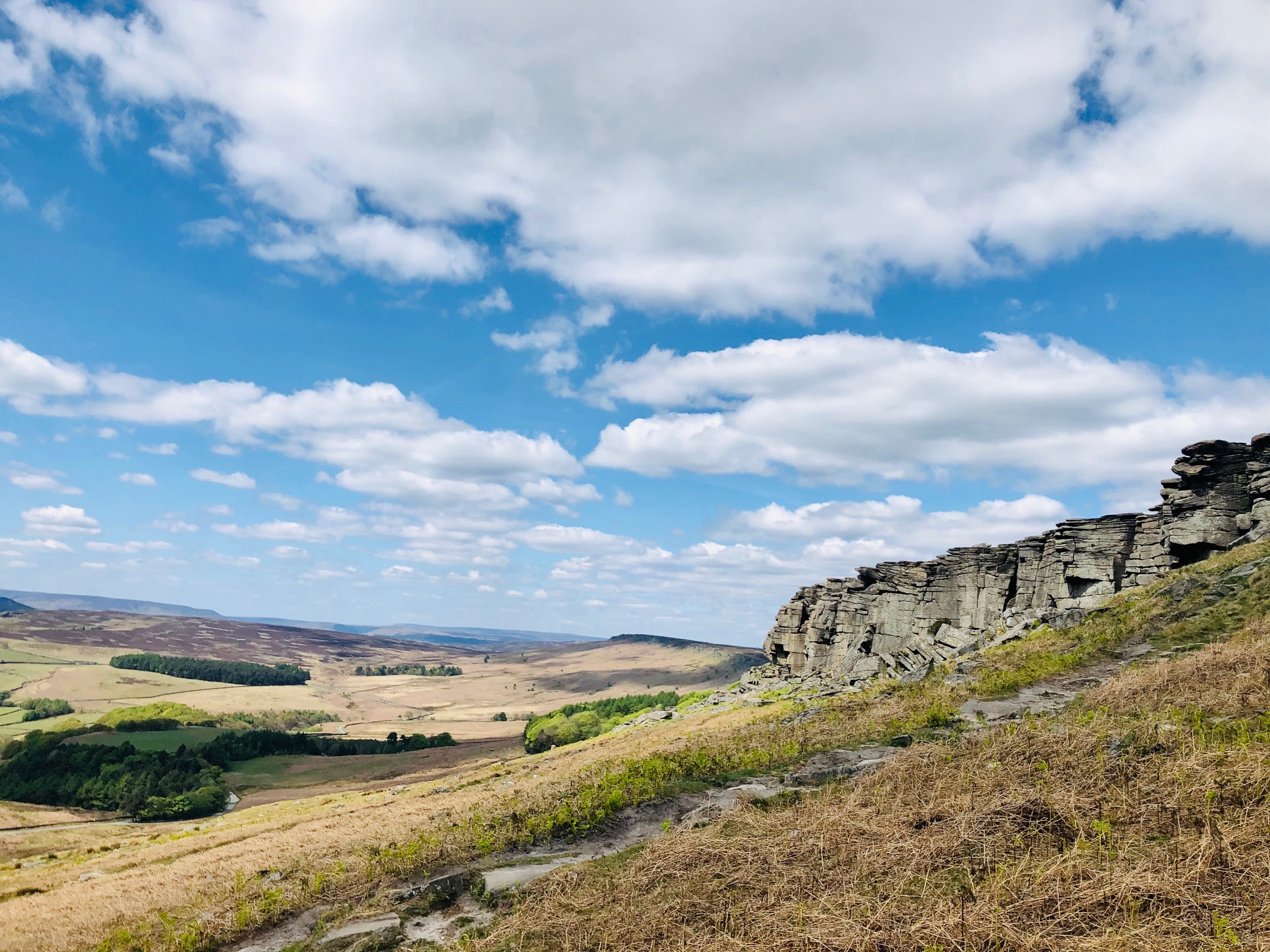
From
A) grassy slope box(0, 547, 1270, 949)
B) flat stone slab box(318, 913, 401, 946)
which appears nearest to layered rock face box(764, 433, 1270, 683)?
grassy slope box(0, 547, 1270, 949)

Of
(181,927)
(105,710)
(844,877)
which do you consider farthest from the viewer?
(105,710)

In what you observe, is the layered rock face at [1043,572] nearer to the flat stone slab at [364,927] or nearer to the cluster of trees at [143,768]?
the flat stone slab at [364,927]

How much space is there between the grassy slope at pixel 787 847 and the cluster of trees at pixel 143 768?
8683 cm

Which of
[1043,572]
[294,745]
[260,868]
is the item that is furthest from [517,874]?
[294,745]

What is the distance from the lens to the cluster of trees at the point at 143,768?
311 ft

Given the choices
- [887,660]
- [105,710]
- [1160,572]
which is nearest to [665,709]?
[887,660]

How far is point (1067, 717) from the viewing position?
1611 cm

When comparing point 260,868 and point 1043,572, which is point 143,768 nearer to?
point 260,868

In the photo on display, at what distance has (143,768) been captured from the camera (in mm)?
109062

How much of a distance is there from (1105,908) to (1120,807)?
2958mm

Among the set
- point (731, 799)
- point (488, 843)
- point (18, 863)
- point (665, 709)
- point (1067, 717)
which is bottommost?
point (18, 863)

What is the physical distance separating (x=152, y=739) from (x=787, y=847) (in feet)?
542

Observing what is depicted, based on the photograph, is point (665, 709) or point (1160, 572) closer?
point (1160, 572)

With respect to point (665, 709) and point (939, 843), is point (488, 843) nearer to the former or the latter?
point (939, 843)
